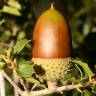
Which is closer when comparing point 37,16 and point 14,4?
point 14,4

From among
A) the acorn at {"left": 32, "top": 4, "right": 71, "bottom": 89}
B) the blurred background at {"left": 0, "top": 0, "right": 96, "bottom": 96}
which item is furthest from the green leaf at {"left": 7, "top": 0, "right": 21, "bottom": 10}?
the acorn at {"left": 32, "top": 4, "right": 71, "bottom": 89}

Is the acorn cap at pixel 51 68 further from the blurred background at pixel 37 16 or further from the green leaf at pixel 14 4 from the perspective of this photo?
the green leaf at pixel 14 4

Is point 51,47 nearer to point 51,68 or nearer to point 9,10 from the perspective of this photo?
point 51,68

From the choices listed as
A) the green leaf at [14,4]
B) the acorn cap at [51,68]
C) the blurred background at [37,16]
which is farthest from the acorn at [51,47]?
the green leaf at [14,4]

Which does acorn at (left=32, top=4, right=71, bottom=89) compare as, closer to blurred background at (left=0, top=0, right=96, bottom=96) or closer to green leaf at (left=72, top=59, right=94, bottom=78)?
green leaf at (left=72, top=59, right=94, bottom=78)

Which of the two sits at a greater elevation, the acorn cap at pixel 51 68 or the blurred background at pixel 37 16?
the blurred background at pixel 37 16

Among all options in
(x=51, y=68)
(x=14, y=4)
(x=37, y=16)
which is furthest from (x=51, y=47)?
(x=37, y=16)
